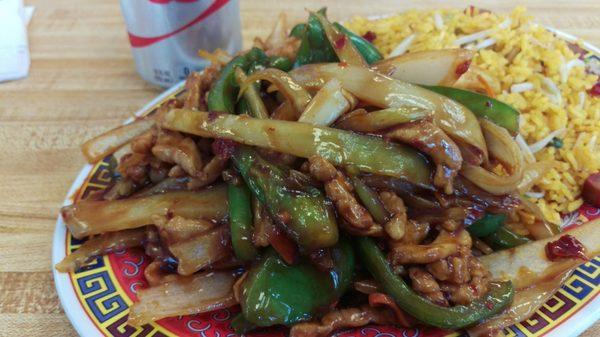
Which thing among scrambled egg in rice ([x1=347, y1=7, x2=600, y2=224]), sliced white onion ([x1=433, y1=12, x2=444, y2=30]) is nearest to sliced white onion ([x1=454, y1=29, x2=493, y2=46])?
scrambled egg in rice ([x1=347, y1=7, x2=600, y2=224])

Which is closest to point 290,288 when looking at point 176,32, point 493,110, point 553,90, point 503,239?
point 503,239

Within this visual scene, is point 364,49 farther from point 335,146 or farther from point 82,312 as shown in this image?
point 82,312

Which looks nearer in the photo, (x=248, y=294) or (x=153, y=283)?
(x=248, y=294)

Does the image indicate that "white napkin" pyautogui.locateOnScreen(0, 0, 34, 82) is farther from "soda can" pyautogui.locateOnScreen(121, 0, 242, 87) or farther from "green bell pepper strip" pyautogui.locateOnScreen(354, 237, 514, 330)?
"green bell pepper strip" pyautogui.locateOnScreen(354, 237, 514, 330)

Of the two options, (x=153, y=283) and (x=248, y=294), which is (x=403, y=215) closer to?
(x=248, y=294)

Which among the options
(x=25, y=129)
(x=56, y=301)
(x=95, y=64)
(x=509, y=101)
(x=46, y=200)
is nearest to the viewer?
(x=56, y=301)

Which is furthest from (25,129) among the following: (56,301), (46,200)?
(56,301)

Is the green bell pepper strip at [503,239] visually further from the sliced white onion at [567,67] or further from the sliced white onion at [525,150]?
the sliced white onion at [567,67]
